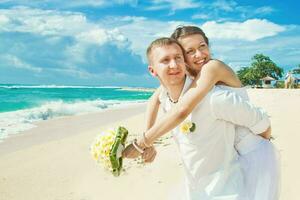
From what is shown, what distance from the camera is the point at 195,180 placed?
2.91m

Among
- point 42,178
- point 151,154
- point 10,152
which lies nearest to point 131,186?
point 42,178

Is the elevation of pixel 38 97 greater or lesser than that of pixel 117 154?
lesser

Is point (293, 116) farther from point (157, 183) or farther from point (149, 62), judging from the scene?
point (149, 62)

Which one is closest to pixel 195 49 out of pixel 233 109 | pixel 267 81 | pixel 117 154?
pixel 233 109

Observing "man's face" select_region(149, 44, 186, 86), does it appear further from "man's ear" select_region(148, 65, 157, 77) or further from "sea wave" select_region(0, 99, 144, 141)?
"sea wave" select_region(0, 99, 144, 141)

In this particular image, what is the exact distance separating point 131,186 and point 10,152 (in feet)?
20.4

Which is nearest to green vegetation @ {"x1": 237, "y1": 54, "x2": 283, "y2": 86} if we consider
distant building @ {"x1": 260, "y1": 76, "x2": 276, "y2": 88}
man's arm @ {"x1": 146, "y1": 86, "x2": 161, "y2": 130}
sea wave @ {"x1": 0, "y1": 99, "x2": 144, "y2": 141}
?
distant building @ {"x1": 260, "y1": 76, "x2": 276, "y2": 88}

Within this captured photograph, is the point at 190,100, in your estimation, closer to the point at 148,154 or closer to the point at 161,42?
the point at 161,42

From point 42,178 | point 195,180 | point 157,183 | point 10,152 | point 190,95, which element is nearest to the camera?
point 190,95

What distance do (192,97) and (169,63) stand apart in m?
0.29

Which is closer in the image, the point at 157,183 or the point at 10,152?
the point at 157,183

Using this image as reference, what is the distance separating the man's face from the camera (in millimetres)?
2801

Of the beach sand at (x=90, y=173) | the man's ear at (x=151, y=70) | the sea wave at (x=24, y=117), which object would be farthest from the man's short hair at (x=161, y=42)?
the sea wave at (x=24, y=117)

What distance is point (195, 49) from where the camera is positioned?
2.98 meters
